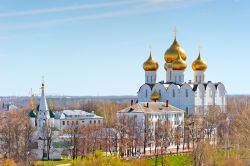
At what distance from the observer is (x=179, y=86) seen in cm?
5391

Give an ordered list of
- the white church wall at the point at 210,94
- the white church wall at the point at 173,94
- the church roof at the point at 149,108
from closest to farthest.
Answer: the church roof at the point at 149,108 < the white church wall at the point at 173,94 < the white church wall at the point at 210,94

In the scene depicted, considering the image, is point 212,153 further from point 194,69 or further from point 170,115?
point 194,69

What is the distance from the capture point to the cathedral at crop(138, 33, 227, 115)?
53562 mm

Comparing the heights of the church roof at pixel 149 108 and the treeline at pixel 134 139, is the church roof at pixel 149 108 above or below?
above

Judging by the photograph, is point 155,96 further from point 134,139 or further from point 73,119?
point 134,139

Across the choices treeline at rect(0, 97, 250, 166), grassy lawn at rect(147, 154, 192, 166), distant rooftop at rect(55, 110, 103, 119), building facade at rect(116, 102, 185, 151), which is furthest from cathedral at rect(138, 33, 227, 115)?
grassy lawn at rect(147, 154, 192, 166)

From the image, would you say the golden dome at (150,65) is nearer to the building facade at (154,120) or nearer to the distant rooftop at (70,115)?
the building facade at (154,120)

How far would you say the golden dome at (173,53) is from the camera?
2158 inches

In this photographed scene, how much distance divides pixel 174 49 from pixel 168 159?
19088 mm

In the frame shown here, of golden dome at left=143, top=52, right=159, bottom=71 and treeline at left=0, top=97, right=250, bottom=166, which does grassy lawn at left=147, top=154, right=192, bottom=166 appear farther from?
golden dome at left=143, top=52, right=159, bottom=71

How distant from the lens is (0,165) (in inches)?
1185

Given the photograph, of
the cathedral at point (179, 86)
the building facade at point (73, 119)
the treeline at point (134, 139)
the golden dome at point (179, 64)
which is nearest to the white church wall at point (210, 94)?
the cathedral at point (179, 86)

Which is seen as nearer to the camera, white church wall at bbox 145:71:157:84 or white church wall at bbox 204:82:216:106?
white church wall at bbox 204:82:216:106

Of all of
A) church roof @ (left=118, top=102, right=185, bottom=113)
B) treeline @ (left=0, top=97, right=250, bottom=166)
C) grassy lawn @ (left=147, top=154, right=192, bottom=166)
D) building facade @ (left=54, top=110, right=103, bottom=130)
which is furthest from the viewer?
building facade @ (left=54, top=110, right=103, bottom=130)
